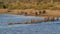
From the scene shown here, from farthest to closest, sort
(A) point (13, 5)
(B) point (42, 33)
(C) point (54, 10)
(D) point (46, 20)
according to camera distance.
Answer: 1. (A) point (13, 5)
2. (C) point (54, 10)
3. (D) point (46, 20)
4. (B) point (42, 33)

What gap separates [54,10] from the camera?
151 feet

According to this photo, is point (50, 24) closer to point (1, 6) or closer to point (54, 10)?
point (54, 10)

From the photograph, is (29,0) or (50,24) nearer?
(50,24)

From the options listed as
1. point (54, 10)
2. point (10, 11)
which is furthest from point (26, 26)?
point (10, 11)

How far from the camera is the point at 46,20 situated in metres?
31.2

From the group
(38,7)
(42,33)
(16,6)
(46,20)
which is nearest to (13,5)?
(16,6)

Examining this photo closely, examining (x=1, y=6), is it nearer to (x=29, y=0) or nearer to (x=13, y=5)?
(x=13, y=5)

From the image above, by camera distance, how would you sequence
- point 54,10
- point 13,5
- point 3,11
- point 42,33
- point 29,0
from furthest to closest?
point 29,0 < point 13,5 < point 3,11 < point 54,10 < point 42,33

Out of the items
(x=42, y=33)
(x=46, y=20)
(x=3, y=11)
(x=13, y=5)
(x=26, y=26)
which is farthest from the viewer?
(x=13, y=5)

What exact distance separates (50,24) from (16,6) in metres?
23.9

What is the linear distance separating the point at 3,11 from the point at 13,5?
12.6ft

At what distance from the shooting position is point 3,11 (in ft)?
162

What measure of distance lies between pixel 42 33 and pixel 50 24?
6.40 m

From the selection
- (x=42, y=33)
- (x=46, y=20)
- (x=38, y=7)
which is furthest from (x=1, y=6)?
(x=42, y=33)
